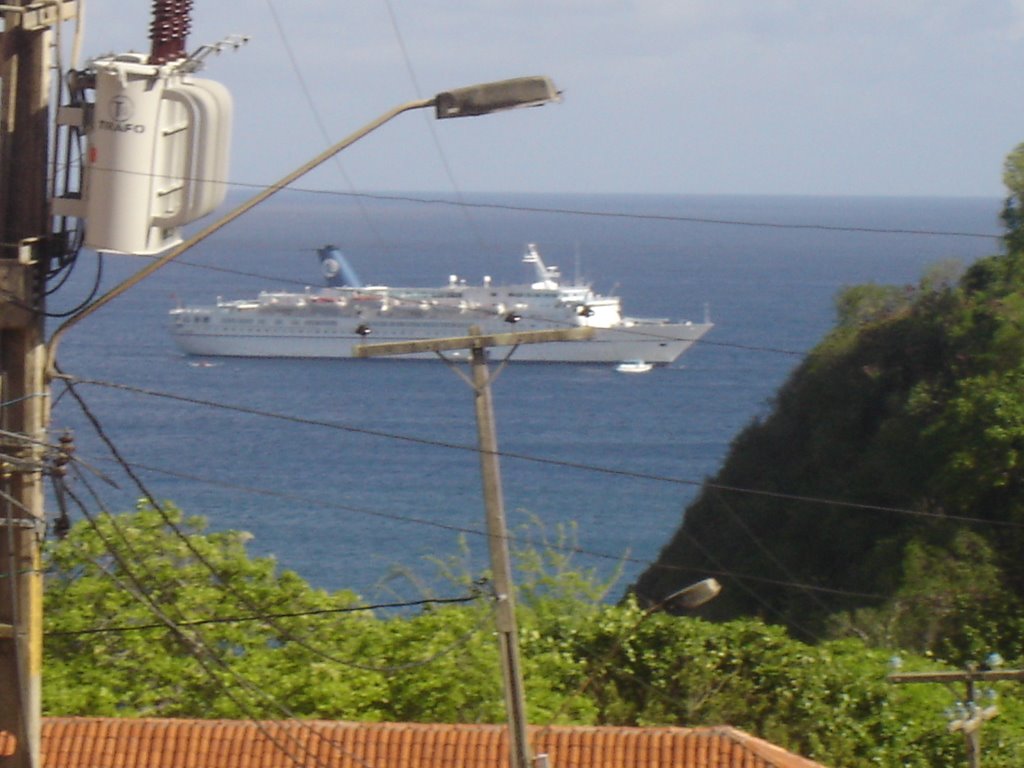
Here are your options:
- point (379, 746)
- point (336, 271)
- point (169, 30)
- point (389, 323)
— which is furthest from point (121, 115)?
point (336, 271)

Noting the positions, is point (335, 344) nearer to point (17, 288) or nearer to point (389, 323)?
point (389, 323)

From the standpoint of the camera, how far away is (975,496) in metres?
16.8

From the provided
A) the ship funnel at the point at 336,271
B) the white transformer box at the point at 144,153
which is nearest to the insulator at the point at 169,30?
the white transformer box at the point at 144,153

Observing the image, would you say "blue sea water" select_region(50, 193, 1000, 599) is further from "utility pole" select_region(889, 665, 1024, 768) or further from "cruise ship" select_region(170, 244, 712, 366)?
"utility pole" select_region(889, 665, 1024, 768)

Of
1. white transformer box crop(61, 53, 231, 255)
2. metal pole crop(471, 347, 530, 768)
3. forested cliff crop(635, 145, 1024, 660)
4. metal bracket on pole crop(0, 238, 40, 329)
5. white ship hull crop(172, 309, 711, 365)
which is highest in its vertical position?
white transformer box crop(61, 53, 231, 255)

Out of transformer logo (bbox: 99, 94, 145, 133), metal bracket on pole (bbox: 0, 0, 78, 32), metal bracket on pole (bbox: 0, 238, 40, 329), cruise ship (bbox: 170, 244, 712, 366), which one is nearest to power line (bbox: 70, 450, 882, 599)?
metal bracket on pole (bbox: 0, 238, 40, 329)

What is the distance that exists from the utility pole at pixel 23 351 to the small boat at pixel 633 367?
192ft

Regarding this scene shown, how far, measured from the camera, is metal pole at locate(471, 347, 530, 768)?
5887mm

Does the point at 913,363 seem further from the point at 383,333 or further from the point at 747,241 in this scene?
the point at 747,241

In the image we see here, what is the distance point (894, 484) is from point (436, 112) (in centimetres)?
1424

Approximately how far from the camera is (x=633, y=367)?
6359 cm

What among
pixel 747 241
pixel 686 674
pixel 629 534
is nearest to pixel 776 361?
pixel 629 534

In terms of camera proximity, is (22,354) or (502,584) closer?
(22,354)

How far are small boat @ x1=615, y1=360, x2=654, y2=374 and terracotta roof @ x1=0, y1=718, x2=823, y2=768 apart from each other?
54.7 metres
